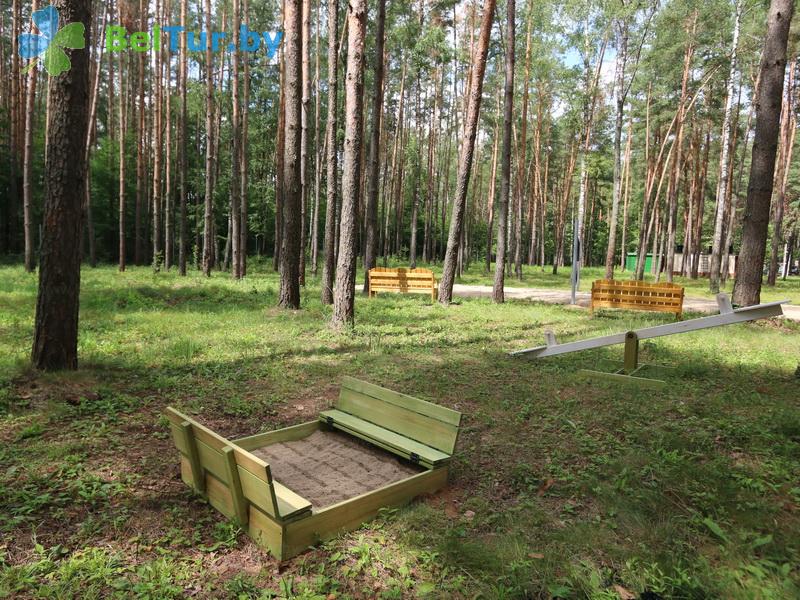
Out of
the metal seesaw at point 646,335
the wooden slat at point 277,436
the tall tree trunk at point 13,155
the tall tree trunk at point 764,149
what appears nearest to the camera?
the wooden slat at point 277,436

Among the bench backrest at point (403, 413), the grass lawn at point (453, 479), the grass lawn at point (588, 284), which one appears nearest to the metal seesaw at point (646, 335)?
the grass lawn at point (453, 479)

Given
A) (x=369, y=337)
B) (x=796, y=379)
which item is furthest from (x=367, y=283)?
(x=796, y=379)

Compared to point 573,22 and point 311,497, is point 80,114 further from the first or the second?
point 573,22

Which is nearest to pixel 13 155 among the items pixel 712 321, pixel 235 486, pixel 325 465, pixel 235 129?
pixel 235 129

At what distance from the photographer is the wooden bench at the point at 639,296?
496 inches

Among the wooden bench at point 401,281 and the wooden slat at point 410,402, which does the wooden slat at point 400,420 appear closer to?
Answer: the wooden slat at point 410,402

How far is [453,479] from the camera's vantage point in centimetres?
404

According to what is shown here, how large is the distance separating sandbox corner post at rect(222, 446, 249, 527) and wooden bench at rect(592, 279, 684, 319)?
12025 mm

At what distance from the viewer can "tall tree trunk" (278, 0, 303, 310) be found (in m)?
11.1

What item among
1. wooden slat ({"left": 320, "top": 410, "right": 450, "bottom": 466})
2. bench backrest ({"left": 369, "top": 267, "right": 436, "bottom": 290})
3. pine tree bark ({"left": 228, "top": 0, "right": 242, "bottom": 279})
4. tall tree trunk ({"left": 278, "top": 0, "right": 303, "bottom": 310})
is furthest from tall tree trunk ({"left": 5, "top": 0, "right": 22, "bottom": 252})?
wooden slat ({"left": 320, "top": 410, "right": 450, "bottom": 466})

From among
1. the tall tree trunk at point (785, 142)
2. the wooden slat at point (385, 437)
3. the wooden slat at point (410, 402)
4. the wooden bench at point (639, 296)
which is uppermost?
the tall tree trunk at point (785, 142)

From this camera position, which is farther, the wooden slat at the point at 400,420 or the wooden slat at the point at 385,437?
the wooden slat at the point at 400,420

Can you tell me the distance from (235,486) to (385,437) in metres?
1.43

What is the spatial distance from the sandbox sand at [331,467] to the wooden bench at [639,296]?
10.7m
